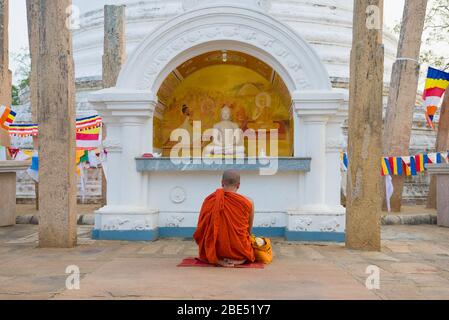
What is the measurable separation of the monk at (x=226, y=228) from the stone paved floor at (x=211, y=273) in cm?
25

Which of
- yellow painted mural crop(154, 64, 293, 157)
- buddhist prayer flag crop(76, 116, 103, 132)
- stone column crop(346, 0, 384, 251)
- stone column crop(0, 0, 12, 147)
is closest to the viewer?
stone column crop(346, 0, 384, 251)

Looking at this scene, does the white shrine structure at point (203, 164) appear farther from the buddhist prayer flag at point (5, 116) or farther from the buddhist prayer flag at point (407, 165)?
the buddhist prayer flag at point (407, 165)

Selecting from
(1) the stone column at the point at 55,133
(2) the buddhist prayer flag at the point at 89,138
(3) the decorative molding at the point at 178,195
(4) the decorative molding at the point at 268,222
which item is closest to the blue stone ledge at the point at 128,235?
(3) the decorative molding at the point at 178,195

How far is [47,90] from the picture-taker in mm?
7367

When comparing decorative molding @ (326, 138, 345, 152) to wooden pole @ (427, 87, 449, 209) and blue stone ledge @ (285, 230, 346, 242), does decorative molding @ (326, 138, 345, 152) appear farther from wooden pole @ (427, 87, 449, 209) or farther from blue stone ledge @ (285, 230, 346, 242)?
wooden pole @ (427, 87, 449, 209)

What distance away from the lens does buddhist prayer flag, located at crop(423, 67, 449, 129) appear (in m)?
10.8

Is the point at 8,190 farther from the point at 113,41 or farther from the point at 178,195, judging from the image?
the point at 178,195

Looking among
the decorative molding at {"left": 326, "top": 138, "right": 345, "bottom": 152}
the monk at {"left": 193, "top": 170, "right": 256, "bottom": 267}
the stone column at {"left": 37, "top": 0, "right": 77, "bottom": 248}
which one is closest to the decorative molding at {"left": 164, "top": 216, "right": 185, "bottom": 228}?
the stone column at {"left": 37, "top": 0, "right": 77, "bottom": 248}

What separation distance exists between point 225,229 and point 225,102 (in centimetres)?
485

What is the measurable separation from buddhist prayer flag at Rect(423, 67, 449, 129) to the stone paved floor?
3.84 m

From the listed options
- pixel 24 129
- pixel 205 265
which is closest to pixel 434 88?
pixel 205 265

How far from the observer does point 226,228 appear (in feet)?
19.2

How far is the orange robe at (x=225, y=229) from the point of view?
583cm
